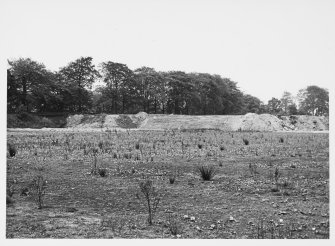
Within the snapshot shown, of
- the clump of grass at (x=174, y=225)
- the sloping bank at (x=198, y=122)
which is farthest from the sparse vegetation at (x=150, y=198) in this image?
the sloping bank at (x=198, y=122)

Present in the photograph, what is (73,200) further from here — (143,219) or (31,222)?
(143,219)

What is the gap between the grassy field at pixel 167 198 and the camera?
22.6ft

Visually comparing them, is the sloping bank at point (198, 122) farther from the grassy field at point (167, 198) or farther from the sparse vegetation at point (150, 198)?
the sparse vegetation at point (150, 198)

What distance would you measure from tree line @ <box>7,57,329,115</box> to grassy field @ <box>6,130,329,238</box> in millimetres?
29242

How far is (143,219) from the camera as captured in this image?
290 inches

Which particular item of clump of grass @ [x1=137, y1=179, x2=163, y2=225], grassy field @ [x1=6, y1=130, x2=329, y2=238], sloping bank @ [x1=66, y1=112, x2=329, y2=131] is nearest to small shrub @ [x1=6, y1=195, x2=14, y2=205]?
grassy field @ [x1=6, y1=130, x2=329, y2=238]

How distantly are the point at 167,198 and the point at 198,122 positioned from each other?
125 feet

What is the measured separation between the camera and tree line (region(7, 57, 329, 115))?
139 feet

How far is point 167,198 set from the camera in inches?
339

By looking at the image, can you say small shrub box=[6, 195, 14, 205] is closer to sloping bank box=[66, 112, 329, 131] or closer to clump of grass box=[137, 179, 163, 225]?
clump of grass box=[137, 179, 163, 225]

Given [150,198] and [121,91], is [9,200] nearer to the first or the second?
[150,198]

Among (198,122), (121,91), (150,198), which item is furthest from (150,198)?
(121,91)
